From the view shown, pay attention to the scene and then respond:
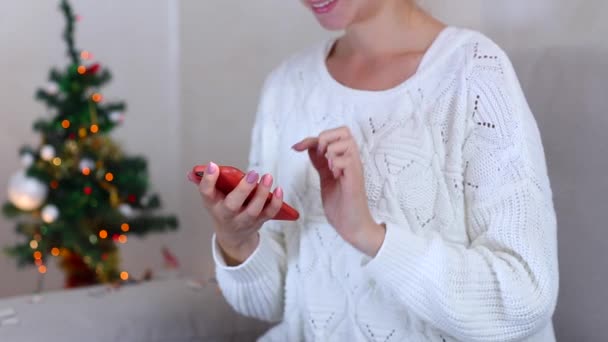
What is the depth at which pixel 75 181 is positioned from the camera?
6.28ft

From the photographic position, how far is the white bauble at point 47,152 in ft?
6.20

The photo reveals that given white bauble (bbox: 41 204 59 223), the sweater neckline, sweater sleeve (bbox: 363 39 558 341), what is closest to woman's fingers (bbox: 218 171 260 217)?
sweater sleeve (bbox: 363 39 558 341)

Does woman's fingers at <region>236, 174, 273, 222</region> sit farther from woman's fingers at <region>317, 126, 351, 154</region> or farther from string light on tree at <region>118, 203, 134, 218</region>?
string light on tree at <region>118, 203, 134, 218</region>

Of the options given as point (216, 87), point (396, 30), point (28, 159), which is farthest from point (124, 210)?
point (396, 30)

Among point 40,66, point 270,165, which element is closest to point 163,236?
point 40,66

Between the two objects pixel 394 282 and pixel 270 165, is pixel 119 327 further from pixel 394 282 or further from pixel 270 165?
pixel 394 282

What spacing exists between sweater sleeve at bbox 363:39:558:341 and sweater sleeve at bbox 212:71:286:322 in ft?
0.75

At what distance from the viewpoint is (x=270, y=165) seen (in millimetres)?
1201

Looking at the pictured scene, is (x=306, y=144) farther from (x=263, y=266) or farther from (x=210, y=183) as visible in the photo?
(x=263, y=266)

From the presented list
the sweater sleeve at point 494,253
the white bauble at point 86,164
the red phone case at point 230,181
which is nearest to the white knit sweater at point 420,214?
the sweater sleeve at point 494,253

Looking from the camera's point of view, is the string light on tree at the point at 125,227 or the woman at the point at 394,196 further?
the string light on tree at the point at 125,227

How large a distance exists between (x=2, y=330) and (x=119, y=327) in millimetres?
180

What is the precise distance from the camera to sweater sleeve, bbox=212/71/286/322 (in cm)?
112

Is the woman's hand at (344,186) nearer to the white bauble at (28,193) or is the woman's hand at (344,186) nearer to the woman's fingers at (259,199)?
the woman's fingers at (259,199)
